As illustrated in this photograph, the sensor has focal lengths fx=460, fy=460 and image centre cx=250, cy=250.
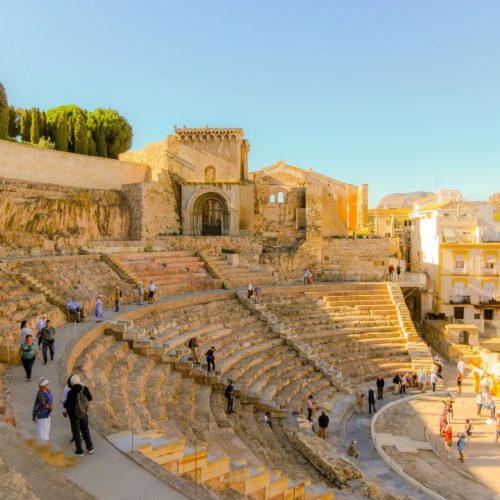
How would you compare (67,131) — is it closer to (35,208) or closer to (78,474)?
(35,208)

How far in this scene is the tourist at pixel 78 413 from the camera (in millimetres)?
5699

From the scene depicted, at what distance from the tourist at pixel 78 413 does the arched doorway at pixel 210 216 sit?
2465cm

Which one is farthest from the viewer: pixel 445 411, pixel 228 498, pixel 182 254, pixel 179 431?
pixel 182 254

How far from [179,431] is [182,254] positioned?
15959 millimetres

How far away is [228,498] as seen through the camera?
612 centimetres

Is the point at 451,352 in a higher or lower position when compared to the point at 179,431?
lower

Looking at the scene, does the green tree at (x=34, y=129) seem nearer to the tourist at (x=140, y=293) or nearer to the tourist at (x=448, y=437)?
the tourist at (x=140, y=293)

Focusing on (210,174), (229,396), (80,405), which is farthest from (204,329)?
(210,174)

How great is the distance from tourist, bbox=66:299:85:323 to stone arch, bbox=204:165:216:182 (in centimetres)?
1879

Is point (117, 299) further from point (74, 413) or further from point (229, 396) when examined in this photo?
point (74, 413)

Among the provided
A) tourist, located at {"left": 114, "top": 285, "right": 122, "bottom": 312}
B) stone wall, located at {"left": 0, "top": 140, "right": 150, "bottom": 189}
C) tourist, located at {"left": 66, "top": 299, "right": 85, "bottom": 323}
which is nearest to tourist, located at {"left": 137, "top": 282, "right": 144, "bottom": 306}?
tourist, located at {"left": 114, "top": 285, "right": 122, "bottom": 312}

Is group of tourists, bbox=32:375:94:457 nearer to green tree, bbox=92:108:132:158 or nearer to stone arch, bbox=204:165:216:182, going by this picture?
stone arch, bbox=204:165:216:182

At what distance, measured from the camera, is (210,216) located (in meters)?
32.5

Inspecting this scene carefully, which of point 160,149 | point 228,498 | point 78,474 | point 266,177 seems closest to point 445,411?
point 228,498
